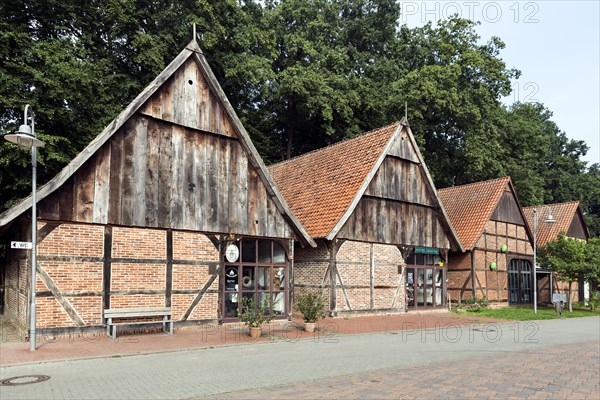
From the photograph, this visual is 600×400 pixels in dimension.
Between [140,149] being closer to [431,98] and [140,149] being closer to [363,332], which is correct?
[363,332]

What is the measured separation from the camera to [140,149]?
46.2ft

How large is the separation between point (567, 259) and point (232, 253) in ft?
61.9

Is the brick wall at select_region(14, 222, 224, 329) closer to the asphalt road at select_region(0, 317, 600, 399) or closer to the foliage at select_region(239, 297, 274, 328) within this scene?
the foliage at select_region(239, 297, 274, 328)

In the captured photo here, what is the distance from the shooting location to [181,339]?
13.1 m

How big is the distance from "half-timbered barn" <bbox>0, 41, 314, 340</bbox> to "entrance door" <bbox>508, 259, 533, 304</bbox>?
15738mm

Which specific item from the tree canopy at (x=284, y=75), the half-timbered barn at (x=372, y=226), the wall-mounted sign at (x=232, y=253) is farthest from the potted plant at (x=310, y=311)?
the tree canopy at (x=284, y=75)

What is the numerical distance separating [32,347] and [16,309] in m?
4.78

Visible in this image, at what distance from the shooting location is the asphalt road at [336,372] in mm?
7645

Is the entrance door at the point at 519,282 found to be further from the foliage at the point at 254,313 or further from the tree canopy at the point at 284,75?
the foliage at the point at 254,313

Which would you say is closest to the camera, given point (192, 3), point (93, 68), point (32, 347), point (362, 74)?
point (32, 347)

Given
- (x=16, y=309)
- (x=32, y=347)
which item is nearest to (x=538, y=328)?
(x=32, y=347)

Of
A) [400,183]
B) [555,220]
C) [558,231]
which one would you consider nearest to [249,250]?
[400,183]

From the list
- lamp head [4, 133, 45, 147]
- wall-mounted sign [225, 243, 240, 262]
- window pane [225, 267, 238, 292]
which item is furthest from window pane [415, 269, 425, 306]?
lamp head [4, 133, 45, 147]

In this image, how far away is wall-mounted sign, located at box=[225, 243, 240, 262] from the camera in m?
15.7
